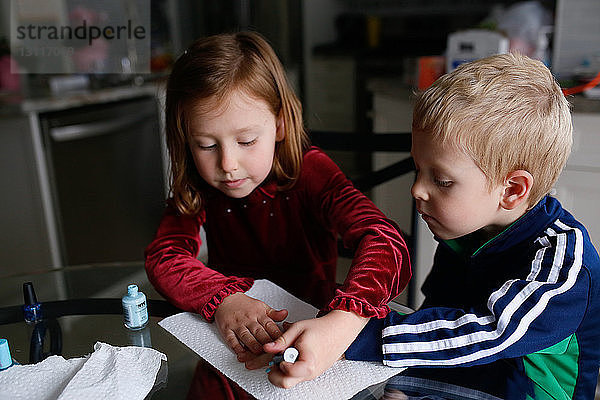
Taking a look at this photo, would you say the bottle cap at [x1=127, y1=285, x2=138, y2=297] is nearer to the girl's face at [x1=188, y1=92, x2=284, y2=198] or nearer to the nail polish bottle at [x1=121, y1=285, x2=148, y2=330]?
the nail polish bottle at [x1=121, y1=285, x2=148, y2=330]

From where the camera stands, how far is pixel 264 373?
2.44 feet

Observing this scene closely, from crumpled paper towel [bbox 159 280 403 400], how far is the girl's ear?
1.12 feet

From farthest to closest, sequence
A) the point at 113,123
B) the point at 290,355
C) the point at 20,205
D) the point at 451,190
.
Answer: the point at 113,123 → the point at 20,205 → the point at 451,190 → the point at 290,355

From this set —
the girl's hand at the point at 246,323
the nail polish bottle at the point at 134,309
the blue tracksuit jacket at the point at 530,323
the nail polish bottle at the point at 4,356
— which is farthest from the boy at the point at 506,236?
the nail polish bottle at the point at 4,356

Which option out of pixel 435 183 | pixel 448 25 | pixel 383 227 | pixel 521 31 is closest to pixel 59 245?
pixel 383 227

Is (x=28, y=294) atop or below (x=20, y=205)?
atop

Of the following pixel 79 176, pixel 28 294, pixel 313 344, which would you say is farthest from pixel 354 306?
pixel 79 176

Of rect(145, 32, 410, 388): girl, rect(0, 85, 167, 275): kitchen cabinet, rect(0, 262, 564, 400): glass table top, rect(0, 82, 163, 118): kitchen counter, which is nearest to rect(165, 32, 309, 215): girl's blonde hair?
rect(145, 32, 410, 388): girl

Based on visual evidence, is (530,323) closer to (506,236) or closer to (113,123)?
(506,236)

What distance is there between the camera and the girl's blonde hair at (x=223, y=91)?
0.96m

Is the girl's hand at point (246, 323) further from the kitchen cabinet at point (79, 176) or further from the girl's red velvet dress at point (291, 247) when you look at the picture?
the kitchen cabinet at point (79, 176)

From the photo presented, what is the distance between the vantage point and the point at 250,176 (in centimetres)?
102

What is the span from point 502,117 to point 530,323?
0.92 ft

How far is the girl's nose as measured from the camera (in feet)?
3.14
